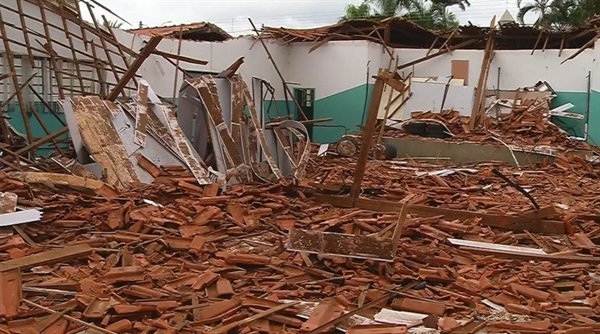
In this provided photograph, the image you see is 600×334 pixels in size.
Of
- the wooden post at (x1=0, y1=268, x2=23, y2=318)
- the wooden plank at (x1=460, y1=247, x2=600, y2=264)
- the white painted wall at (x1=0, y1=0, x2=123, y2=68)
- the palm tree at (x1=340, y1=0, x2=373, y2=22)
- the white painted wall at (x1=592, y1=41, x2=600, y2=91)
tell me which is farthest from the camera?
the palm tree at (x1=340, y1=0, x2=373, y2=22)

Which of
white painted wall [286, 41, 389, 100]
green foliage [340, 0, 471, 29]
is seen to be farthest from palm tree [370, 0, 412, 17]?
white painted wall [286, 41, 389, 100]

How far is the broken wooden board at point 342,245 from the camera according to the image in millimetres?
5922

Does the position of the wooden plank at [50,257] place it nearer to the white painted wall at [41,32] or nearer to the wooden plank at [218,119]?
the wooden plank at [218,119]

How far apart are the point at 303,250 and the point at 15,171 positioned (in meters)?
4.66

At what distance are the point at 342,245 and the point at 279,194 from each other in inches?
117

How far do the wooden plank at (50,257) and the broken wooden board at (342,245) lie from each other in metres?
1.93

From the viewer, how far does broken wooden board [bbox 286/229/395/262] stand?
592 cm

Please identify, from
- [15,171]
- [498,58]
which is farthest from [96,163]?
[498,58]

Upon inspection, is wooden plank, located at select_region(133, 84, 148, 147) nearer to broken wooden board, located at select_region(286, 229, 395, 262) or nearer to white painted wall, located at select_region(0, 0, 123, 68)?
white painted wall, located at select_region(0, 0, 123, 68)

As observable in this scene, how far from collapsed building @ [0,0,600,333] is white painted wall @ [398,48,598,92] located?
0.05 meters

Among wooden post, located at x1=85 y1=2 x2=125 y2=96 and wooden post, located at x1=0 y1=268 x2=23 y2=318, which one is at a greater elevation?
wooden post, located at x1=85 y1=2 x2=125 y2=96

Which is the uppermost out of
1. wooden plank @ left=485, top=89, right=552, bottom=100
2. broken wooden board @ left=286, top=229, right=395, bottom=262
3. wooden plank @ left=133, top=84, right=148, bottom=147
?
wooden plank @ left=133, top=84, right=148, bottom=147

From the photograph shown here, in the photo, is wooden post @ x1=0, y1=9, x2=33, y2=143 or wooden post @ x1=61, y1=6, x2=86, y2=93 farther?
wooden post @ x1=61, y1=6, x2=86, y2=93

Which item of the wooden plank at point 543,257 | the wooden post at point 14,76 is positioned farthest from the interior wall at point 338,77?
the wooden plank at point 543,257
